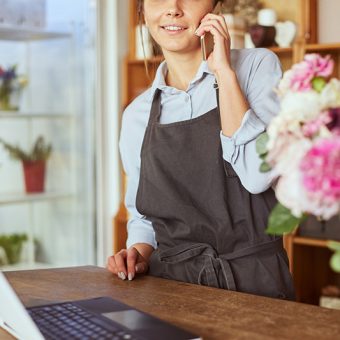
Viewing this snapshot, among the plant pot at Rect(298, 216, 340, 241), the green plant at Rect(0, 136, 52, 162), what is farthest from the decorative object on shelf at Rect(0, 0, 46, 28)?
the plant pot at Rect(298, 216, 340, 241)

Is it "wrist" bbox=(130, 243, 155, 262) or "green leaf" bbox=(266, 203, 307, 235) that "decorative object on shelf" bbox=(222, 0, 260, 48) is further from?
"green leaf" bbox=(266, 203, 307, 235)

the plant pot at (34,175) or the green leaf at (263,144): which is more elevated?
the green leaf at (263,144)

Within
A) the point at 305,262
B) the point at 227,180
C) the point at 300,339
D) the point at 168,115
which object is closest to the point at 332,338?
the point at 300,339

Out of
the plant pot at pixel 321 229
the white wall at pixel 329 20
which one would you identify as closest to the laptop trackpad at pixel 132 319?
the plant pot at pixel 321 229

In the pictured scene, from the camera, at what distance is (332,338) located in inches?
50.3

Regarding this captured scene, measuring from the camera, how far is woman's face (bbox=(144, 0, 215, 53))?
6.36ft

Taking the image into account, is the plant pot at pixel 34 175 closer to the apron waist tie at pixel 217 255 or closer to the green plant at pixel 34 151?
the green plant at pixel 34 151

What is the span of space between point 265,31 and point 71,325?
Answer: 271 cm

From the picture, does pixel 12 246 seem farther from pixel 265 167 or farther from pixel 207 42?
pixel 265 167

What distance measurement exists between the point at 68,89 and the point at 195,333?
3.35m

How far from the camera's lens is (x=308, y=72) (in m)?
1.09

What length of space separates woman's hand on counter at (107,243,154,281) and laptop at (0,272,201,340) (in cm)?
31

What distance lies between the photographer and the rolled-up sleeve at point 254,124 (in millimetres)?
1701

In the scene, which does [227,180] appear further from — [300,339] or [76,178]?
[76,178]
